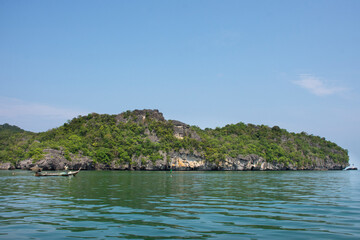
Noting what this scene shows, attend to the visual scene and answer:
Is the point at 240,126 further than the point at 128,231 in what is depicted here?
Yes

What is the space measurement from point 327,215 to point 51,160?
93.3 metres

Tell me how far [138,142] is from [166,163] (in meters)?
17.4

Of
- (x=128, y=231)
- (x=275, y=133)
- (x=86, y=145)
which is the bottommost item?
(x=128, y=231)

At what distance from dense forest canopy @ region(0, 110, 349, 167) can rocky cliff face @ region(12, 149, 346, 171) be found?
2041 millimetres

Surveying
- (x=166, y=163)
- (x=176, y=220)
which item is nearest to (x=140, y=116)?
(x=166, y=163)

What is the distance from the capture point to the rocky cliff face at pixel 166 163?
320 ft

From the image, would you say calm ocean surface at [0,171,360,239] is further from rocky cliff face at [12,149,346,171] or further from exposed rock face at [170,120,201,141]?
exposed rock face at [170,120,201,141]

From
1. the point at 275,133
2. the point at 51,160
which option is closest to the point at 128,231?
the point at 51,160

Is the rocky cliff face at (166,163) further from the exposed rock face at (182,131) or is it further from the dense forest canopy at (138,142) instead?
the exposed rock face at (182,131)

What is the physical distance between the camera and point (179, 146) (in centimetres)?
13150

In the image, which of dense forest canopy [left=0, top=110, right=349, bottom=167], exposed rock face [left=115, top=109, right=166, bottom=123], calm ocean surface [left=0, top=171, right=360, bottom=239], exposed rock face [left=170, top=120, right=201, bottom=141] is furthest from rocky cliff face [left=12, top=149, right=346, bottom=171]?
calm ocean surface [left=0, top=171, right=360, bottom=239]

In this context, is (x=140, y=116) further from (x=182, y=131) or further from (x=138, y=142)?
(x=182, y=131)

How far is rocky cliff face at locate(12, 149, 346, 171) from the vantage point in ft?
320

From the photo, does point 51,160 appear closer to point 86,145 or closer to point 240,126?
point 86,145
